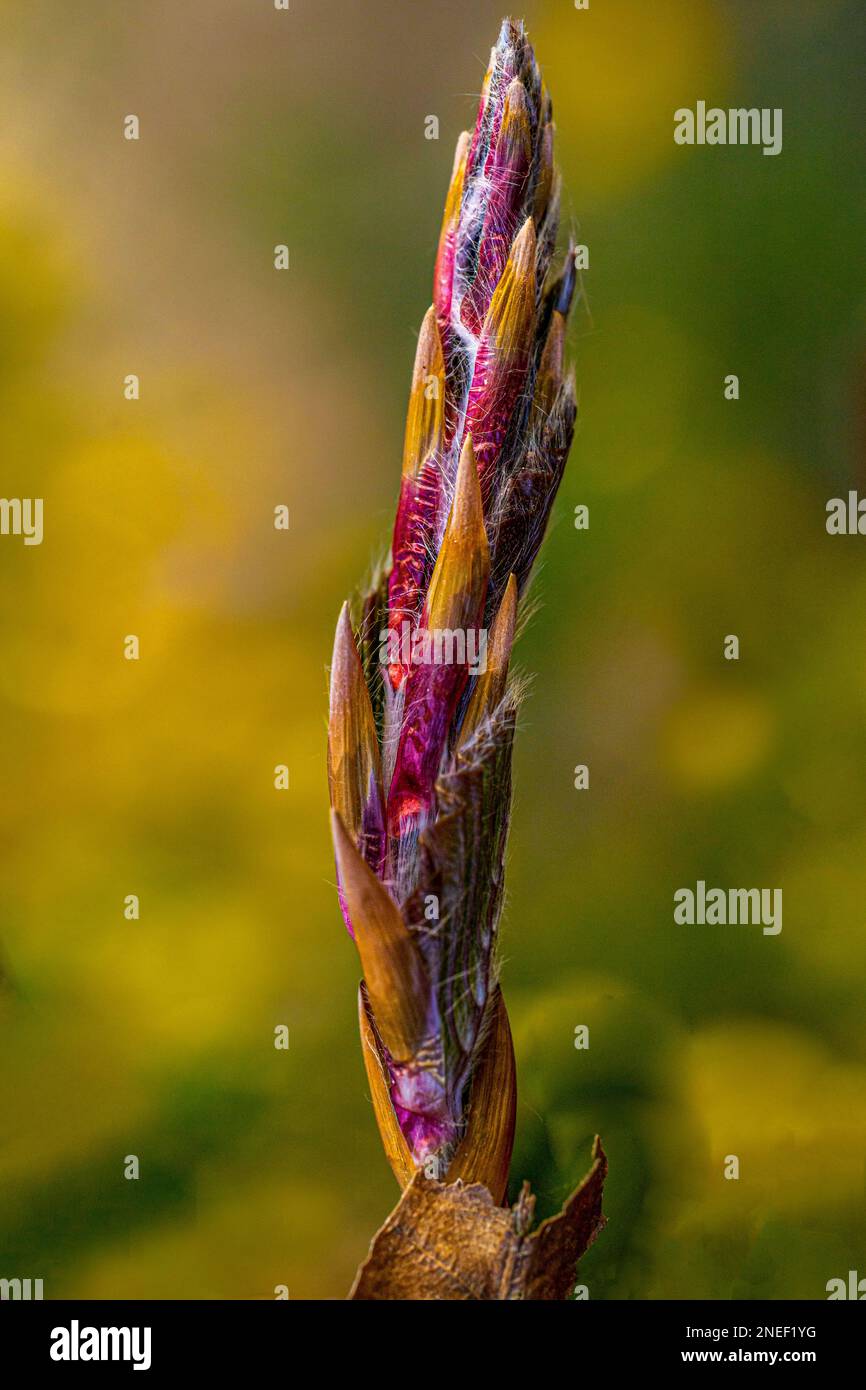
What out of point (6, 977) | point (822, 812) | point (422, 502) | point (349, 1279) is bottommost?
point (349, 1279)

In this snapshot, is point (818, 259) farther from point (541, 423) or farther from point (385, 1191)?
point (385, 1191)

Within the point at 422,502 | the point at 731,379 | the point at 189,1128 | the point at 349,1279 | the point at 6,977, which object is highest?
the point at 731,379

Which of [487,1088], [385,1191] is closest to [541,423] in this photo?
[487,1088]

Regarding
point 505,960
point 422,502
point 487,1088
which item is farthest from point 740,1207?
point 422,502

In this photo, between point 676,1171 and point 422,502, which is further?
point 676,1171

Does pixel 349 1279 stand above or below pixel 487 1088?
below

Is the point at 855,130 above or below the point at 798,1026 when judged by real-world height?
above

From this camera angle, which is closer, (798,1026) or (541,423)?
(541,423)

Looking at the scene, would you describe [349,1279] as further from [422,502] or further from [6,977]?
[422,502]

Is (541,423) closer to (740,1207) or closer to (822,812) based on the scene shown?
(822,812)
